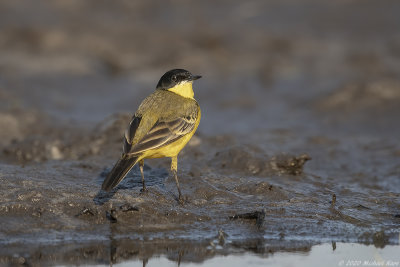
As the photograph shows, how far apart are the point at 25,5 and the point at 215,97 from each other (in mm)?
5953

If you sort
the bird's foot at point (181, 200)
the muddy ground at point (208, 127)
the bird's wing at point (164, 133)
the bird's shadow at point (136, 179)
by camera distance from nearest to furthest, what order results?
the muddy ground at point (208, 127), the bird's wing at point (164, 133), the bird's foot at point (181, 200), the bird's shadow at point (136, 179)

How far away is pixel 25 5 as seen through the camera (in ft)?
58.0

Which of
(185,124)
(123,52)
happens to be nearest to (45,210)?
(185,124)

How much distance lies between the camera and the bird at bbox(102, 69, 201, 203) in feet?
26.3

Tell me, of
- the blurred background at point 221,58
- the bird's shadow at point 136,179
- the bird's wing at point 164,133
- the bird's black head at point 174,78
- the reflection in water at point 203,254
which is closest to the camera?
the reflection in water at point 203,254

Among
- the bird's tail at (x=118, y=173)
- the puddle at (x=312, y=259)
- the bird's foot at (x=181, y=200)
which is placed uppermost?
the bird's tail at (x=118, y=173)

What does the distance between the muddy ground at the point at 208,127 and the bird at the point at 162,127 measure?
477mm

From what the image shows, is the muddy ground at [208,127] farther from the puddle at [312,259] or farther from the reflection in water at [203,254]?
the puddle at [312,259]

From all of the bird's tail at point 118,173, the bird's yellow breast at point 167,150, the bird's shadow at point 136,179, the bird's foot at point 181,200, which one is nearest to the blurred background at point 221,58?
the bird's shadow at point 136,179

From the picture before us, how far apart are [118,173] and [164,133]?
105 cm

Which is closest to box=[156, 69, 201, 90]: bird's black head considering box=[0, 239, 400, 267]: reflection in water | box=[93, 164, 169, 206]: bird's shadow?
box=[93, 164, 169, 206]: bird's shadow

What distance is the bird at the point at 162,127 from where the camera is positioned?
8031 mm

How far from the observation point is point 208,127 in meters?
13.7

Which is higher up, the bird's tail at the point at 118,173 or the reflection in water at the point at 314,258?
the bird's tail at the point at 118,173
